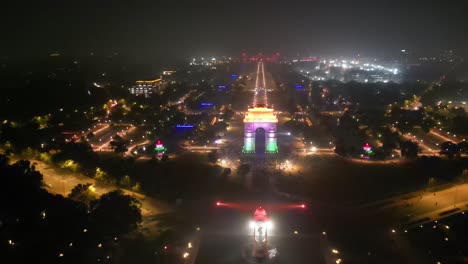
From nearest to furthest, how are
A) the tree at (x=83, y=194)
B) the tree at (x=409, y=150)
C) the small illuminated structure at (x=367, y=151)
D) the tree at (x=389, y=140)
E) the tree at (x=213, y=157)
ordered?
the tree at (x=83, y=194)
the tree at (x=213, y=157)
the tree at (x=409, y=150)
the small illuminated structure at (x=367, y=151)
the tree at (x=389, y=140)

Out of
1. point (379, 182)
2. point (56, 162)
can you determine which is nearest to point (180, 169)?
point (56, 162)

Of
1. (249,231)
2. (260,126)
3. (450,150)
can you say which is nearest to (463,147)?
(450,150)

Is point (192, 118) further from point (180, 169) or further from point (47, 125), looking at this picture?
point (180, 169)

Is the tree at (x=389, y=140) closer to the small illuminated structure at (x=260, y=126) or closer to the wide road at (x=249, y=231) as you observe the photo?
the small illuminated structure at (x=260, y=126)

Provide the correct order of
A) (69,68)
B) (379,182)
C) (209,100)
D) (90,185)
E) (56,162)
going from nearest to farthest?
(90,185) < (379,182) < (56,162) < (209,100) < (69,68)

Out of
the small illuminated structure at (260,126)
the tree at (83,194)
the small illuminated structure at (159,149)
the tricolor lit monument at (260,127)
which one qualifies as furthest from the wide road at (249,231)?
the small illuminated structure at (159,149)

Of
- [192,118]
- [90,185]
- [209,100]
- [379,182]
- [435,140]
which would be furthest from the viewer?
[209,100]

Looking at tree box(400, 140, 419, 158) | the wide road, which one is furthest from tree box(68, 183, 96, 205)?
tree box(400, 140, 419, 158)
